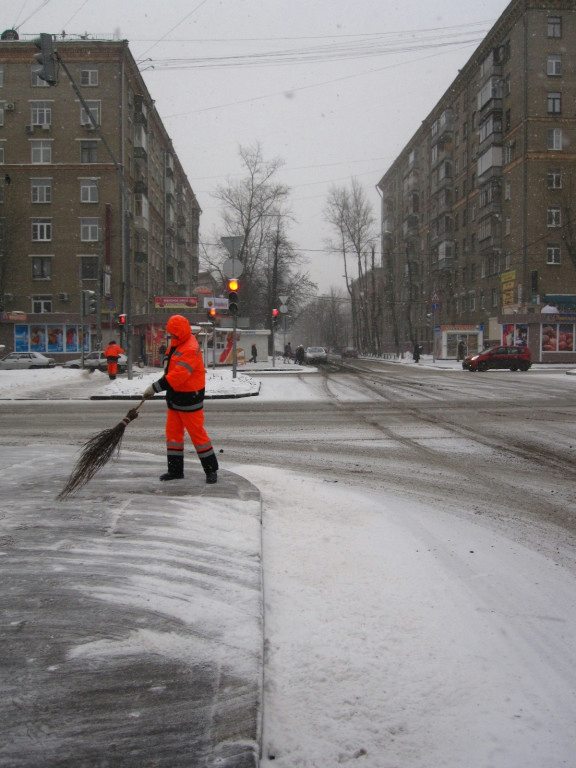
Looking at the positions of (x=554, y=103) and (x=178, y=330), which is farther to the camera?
(x=554, y=103)

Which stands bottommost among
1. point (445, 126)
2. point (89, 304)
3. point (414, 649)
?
point (414, 649)

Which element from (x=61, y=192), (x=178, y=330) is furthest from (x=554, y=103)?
(x=178, y=330)

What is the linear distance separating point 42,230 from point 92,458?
4438 centimetres

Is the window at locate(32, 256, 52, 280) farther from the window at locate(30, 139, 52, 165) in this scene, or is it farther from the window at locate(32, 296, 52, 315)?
the window at locate(30, 139, 52, 165)

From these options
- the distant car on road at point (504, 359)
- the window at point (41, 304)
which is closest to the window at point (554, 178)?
the distant car on road at point (504, 359)

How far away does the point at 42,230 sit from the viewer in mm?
45094

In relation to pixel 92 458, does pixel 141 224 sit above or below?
above

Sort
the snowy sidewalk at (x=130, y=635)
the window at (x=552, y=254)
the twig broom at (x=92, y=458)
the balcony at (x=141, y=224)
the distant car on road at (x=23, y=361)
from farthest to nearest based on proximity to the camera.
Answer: the balcony at (x=141, y=224)
the window at (x=552, y=254)
the distant car on road at (x=23, y=361)
the twig broom at (x=92, y=458)
the snowy sidewalk at (x=130, y=635)

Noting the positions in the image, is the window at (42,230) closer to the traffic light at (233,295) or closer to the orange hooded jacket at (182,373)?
the traffic light at (233,295)

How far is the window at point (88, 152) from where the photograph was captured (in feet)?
147

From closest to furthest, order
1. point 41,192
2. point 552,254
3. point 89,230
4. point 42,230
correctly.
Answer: point 552,254 → point 89,230 → point 42,230 → point 41,192

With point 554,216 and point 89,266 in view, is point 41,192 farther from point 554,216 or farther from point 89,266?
point 554,216

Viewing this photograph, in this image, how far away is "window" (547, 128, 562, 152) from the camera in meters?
43.2

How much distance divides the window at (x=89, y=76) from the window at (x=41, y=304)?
15.3 metres
